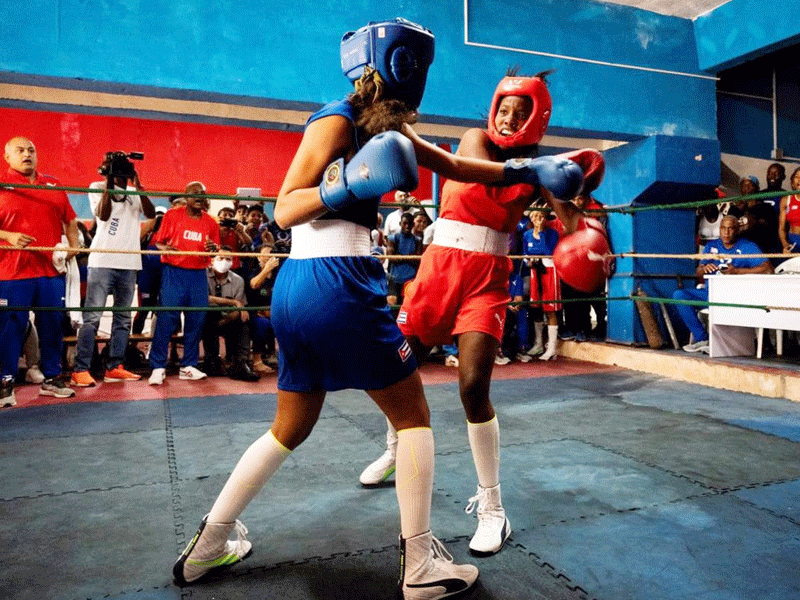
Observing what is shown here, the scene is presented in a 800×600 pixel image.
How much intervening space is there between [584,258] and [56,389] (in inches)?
139

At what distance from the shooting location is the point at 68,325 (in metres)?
5.24

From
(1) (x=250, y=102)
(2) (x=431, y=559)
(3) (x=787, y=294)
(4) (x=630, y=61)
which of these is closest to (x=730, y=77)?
(4) (x=630, y=61)

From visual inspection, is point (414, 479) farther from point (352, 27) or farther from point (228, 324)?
point (352, 27)

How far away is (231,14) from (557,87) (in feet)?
9.51

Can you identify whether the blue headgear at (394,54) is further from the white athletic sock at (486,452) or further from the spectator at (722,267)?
the spectator at (722,267)

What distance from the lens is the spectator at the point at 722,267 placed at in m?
5.05

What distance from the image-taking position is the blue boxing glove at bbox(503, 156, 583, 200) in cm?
138

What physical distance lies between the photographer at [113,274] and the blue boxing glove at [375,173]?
353 cm

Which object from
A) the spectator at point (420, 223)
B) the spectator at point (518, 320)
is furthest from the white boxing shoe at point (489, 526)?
the spectator at point (420, 223)

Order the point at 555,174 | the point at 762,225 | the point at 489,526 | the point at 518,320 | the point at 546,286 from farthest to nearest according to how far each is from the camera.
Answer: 1. the point at 546,286
2. the point at 518,320
3. the point at 762,225
4. the point at 489,526
5. the point at 555,174

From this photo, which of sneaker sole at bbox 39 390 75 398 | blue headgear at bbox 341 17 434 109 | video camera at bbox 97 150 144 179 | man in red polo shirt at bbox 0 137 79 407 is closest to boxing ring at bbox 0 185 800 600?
sneaker sole at bbox 39 390 75 398

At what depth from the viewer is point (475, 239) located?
6.33 feet

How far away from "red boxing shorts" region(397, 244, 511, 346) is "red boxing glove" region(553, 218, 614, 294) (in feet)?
0.78

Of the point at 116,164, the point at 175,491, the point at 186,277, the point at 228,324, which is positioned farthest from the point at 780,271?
the point at 116,164
